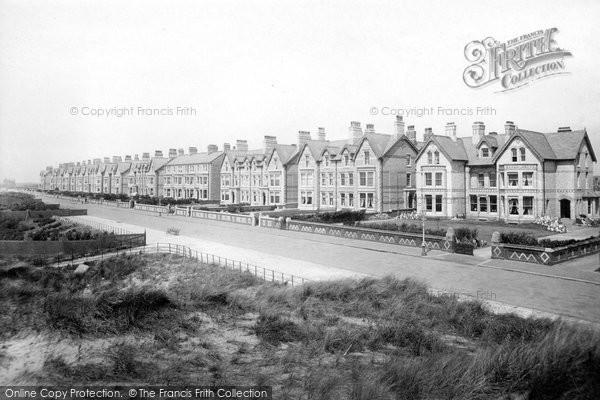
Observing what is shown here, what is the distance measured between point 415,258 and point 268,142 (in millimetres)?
48311

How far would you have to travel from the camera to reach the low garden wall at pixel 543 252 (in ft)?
72.8

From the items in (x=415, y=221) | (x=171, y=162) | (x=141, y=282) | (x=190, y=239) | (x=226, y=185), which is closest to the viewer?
(x=141, y=282)

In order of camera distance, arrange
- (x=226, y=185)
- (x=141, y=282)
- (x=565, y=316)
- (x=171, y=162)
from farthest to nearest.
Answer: (x=171, y=162) < (x=226, y=185) < (x=141, y=282) < (x=565, y=316)

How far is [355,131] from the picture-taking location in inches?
2157

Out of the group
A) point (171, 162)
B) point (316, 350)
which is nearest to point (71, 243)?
point (316, 350)

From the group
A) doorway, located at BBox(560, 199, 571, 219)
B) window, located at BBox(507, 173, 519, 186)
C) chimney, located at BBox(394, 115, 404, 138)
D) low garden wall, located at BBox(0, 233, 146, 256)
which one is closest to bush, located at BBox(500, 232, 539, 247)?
window, located at BBox(507, 173, 519, 186)

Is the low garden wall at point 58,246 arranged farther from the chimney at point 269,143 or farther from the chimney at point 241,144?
the chimney at point 241,144

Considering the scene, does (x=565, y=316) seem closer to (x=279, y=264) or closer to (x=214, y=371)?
(x=214, y=371)

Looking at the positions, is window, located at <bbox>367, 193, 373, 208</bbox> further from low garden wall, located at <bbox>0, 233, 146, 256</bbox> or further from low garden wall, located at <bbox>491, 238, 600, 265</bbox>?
low garden wall, located at <bbox>0, 233, 146, 256</bbox>

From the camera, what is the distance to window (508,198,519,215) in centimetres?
3894

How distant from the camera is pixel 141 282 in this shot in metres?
23.9

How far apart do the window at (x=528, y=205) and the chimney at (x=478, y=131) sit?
29.5ft

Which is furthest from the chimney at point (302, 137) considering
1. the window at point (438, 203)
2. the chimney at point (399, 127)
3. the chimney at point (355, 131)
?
the window at point (438, 203)

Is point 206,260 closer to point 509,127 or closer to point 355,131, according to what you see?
point 509,127
